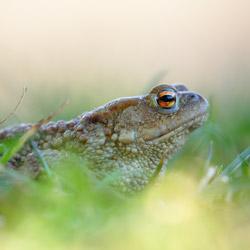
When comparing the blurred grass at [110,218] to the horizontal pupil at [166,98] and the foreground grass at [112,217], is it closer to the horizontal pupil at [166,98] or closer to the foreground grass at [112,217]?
the foreground grass at [112,217]

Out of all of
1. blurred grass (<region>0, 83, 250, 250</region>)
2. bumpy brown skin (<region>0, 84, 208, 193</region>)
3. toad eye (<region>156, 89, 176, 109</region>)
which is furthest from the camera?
toad eye (<region>156, 89, 176, 109</region>)

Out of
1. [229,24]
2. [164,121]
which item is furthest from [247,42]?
[164,121]

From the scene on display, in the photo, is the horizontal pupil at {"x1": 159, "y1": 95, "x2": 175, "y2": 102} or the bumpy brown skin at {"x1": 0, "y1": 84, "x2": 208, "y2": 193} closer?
the bumpy brown skin at {"x1": 0, "y1": 84, "x2": 208, "y2": 193}

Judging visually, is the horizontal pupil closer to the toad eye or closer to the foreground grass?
the toad eye

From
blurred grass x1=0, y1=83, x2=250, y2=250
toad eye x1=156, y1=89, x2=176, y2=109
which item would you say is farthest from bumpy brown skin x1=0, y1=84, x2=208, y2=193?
blurred grass x1=0, y1=83, x2=250, y2=250

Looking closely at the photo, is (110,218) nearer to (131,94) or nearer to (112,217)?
(112,217)

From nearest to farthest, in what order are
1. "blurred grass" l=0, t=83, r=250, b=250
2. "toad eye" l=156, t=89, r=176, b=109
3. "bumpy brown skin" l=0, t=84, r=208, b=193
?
1. "blurred grass" l=0, t=83, r=250, b=250
2. "bumpy brown skin" l=0, t=84, r=208, b=193
3. "toad eye" l=156, t=89, r=176, b=109

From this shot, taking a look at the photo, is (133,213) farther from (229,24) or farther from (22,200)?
(229,24)
